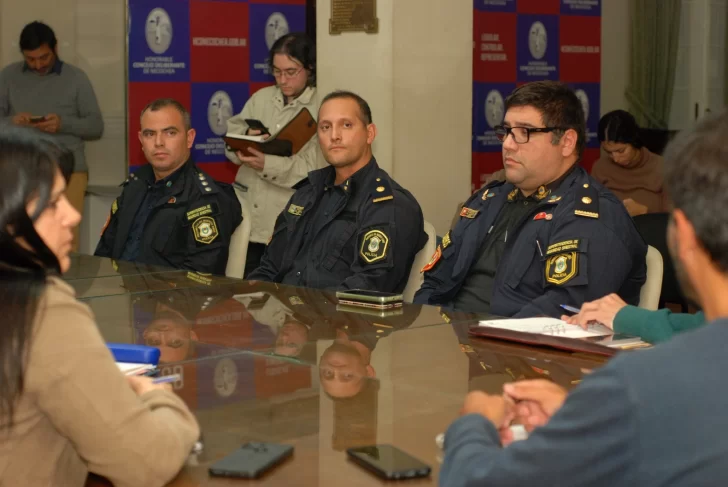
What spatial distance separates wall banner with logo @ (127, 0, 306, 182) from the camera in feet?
22.1

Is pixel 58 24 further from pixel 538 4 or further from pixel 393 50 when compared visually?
pixel 538 4

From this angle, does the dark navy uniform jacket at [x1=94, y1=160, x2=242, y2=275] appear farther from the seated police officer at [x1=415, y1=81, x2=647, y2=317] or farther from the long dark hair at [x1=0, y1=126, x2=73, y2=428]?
the long dark hair at [x1=0, y1=126, x2=73, y2=428]

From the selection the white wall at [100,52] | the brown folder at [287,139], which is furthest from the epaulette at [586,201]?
the white wall at [100,52]

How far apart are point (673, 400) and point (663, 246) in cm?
322

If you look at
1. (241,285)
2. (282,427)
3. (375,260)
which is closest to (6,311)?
(282,427)

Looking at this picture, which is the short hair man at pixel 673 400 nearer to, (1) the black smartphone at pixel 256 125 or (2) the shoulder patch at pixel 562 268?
(2) the shoulder patch at pixel 562 268

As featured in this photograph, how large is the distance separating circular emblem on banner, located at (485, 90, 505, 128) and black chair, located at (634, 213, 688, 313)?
11.4 feet

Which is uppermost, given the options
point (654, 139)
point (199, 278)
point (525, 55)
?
point (525, 55)

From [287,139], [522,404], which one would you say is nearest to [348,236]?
[287,139]

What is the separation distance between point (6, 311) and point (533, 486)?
2.53 feet

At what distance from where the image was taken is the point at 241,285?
359 centimetres

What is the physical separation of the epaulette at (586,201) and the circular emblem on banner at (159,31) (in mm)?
4105

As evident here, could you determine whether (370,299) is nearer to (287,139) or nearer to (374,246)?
(374,246)

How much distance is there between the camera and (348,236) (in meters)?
4.00
